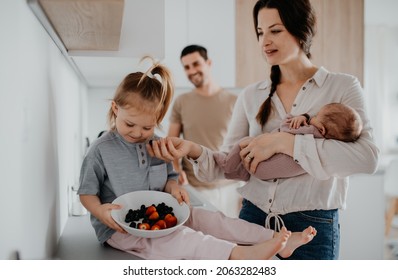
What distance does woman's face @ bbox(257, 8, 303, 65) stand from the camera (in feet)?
2.84

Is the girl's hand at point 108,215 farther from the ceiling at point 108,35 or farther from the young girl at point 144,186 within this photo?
the ceiling at point 108,35

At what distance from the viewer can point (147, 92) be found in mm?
812

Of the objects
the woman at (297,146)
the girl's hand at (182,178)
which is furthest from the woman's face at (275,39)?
the girl's hand at (182,178)

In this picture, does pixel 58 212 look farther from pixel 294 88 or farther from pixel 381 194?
pixel 381 194

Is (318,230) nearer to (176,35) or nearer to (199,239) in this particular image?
(199,239)

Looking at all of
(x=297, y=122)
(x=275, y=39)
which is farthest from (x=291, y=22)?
(x=297, y=122)

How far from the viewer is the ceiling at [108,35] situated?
2.37ft

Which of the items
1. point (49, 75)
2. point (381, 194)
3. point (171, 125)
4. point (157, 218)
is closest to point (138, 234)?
point (157, 218)

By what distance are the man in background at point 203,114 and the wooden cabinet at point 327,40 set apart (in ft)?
0.28

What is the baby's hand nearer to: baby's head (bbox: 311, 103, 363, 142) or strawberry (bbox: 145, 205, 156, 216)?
baby's head (bbox: 311, 103, 363, 142)

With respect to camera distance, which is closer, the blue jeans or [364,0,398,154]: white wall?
the blue jeans

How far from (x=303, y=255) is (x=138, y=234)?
1.19 feet

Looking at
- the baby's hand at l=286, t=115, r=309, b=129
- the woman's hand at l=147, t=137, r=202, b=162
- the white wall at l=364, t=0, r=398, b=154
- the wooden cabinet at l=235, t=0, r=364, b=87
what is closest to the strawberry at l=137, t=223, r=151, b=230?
the woman's hand at l=147, t=137, r=202, b=162

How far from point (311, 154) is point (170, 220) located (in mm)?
301
